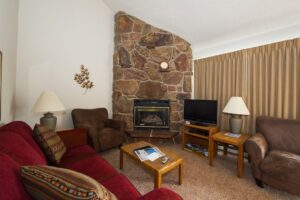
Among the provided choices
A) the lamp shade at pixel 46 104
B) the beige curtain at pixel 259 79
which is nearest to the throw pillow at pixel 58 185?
the lamp shade at pixel 46 104

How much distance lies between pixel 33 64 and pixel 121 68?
177 cm

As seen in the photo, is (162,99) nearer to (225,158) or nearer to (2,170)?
(225,158)

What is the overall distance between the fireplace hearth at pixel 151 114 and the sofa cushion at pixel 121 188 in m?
2.34

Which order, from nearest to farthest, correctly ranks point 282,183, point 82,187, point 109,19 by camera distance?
point 82,187, point 282,183, point 109,19

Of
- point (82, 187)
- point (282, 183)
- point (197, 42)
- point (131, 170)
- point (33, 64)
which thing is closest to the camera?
point (82, 187)

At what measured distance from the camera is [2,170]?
72cm

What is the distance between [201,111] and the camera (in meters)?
3.29

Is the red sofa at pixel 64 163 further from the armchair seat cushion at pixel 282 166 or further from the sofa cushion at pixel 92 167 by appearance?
the armchair seat cushion at pixel 282 166

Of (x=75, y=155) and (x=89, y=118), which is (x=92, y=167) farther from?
(x=89, y=118)

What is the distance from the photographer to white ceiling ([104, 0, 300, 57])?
2391mm

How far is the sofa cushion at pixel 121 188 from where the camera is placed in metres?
1.24

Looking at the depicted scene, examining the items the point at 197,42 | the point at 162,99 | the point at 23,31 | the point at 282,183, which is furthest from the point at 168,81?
the point at 23,31

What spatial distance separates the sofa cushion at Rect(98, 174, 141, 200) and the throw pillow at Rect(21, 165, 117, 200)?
0.56 m

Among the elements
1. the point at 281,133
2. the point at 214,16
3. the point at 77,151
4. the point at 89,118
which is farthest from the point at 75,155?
the point at 214,16
